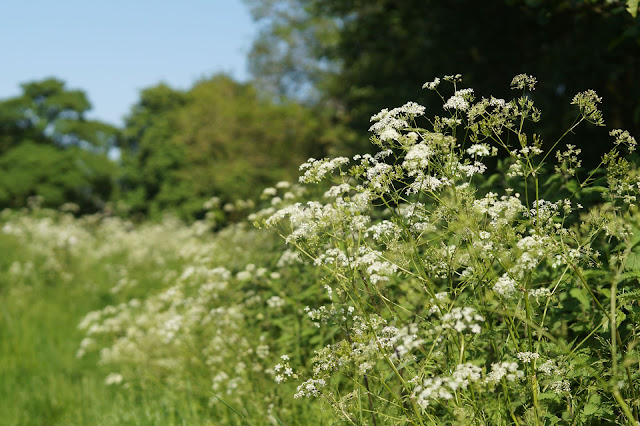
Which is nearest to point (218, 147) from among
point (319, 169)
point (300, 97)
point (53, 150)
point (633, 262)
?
point (300, 97)

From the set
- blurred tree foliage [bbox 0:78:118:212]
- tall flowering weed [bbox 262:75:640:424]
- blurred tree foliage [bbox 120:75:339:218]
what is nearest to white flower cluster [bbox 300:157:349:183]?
tall flowering weed [bbox 262:75:640:424]

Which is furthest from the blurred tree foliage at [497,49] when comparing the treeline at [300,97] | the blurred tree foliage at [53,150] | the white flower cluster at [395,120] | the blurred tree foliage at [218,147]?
the blurred tree foliage at [53,150]

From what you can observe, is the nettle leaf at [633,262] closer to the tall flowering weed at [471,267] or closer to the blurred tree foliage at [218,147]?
the tall flowering weed at [471,267]

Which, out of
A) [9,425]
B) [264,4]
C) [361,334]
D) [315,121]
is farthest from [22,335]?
[264,4]

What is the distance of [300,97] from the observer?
1220 inches

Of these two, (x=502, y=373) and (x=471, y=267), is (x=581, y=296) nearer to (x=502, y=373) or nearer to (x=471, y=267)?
(x=471, y=267)

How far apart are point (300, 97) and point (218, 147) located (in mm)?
6010

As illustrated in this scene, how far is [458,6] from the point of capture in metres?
7.52

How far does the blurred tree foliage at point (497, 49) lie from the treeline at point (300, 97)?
0.02m

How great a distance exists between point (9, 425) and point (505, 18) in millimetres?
7615

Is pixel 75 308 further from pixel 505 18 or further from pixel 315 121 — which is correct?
pixel 315 121

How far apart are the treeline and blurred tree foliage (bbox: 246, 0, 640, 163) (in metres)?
0.02

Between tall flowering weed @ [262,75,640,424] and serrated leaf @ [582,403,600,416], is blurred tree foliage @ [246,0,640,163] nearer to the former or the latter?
→ tall flowering weed @ [262,75,640,424]

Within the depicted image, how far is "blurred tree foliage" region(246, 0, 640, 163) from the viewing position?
206 inches
